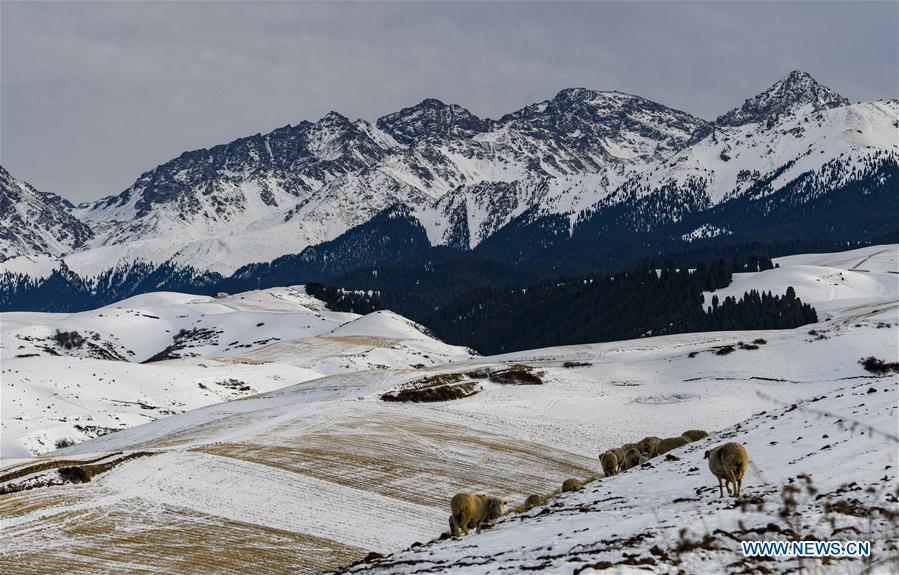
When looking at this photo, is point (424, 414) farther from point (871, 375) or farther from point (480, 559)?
point (480, 559)

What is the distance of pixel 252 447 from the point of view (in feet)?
198

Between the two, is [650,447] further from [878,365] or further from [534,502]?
[878,365]

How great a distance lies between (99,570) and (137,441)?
140 feet

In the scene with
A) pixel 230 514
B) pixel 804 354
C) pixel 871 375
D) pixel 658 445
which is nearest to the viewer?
pixel 658 445

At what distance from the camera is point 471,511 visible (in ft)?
92.1

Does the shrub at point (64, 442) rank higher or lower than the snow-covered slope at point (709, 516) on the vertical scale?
lower

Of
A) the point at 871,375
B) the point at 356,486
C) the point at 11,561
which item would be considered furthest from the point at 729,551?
the point at 871,375

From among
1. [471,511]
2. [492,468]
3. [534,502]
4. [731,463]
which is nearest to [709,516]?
[731,463]

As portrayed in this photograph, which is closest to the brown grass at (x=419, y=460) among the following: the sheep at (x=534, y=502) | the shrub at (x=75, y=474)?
the shrub at (x=75, y=474)

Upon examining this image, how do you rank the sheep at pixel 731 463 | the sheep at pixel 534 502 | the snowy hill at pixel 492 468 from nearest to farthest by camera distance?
the snowy hill at pixel 492 468 < the sheep at pixel 731 463 < the sheep at pixel 534 502

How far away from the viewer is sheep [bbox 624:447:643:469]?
125ft

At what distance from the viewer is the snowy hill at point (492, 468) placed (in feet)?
67.3

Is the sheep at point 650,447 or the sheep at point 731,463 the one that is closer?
the sheep at point 731,463

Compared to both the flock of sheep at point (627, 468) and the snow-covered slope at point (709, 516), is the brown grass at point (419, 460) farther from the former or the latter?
the snow-covered slope at point (709, 516)
